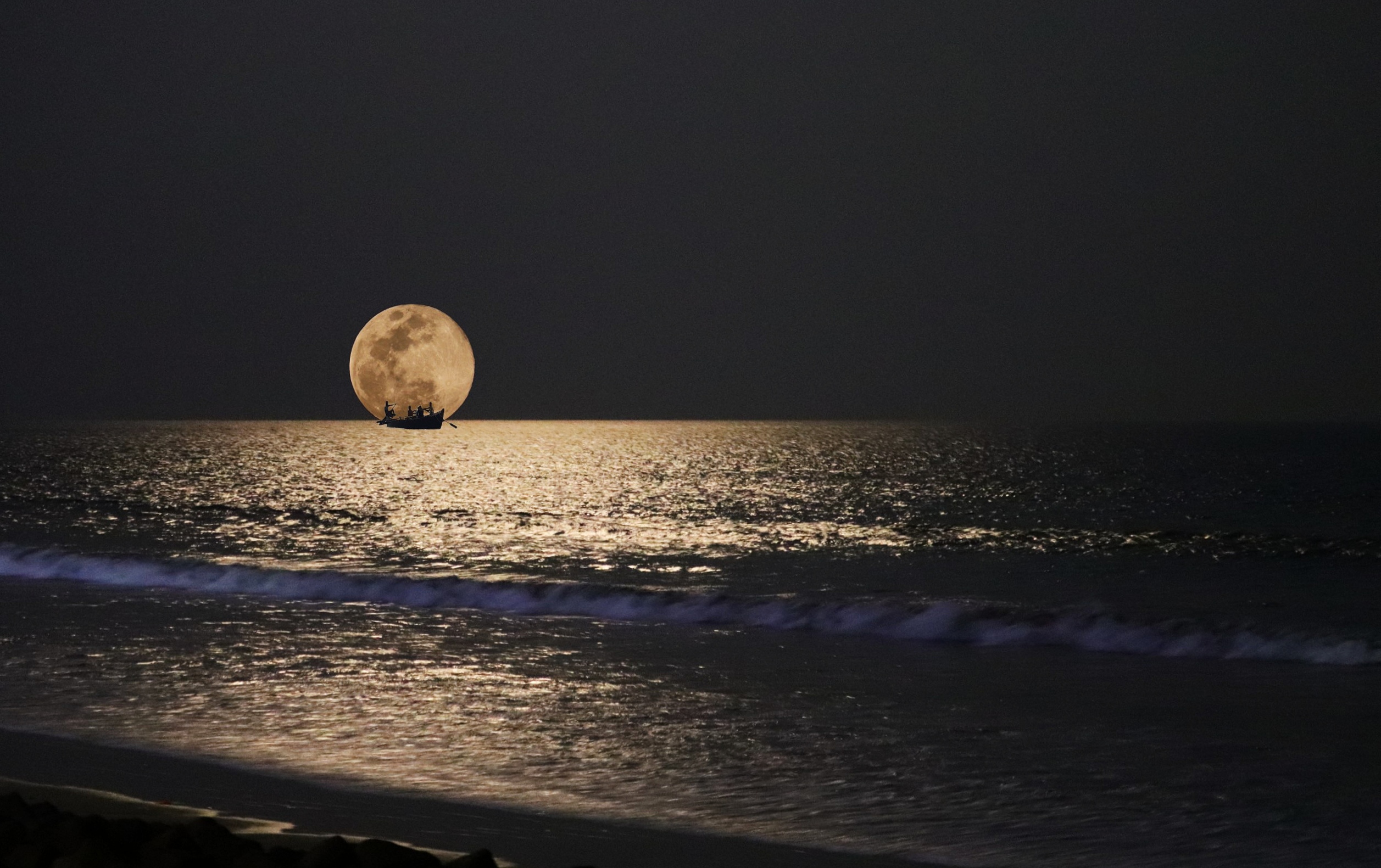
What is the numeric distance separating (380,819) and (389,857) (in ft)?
11.0

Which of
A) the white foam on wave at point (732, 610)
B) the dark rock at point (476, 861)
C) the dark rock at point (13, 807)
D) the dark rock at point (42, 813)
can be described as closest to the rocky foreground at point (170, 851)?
the dark rock at point (476, 861)

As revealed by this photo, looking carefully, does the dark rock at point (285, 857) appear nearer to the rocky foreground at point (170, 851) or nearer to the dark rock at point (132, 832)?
the rocky foreground at point (170, 851)

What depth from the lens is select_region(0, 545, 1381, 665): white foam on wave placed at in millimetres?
21656

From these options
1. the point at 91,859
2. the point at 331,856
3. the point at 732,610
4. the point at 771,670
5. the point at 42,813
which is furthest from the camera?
the point at 732,610

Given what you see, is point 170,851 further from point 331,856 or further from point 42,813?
point 42,813

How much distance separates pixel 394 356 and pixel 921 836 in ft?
371

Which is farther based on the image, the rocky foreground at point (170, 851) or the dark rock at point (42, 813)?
the dark rock at point (42, 813)

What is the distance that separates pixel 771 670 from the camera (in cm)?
1819

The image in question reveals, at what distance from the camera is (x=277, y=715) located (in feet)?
46.1

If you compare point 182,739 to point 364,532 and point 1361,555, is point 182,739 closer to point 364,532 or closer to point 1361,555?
point 364,532

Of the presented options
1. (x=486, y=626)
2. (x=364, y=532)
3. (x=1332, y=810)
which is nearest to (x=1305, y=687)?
(x=1332, y=810)

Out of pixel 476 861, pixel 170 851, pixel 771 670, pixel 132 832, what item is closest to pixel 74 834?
pixel 132 832

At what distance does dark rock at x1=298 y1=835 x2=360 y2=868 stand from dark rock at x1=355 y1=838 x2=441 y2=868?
0.17 ft

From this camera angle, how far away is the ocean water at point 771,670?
420 inches
